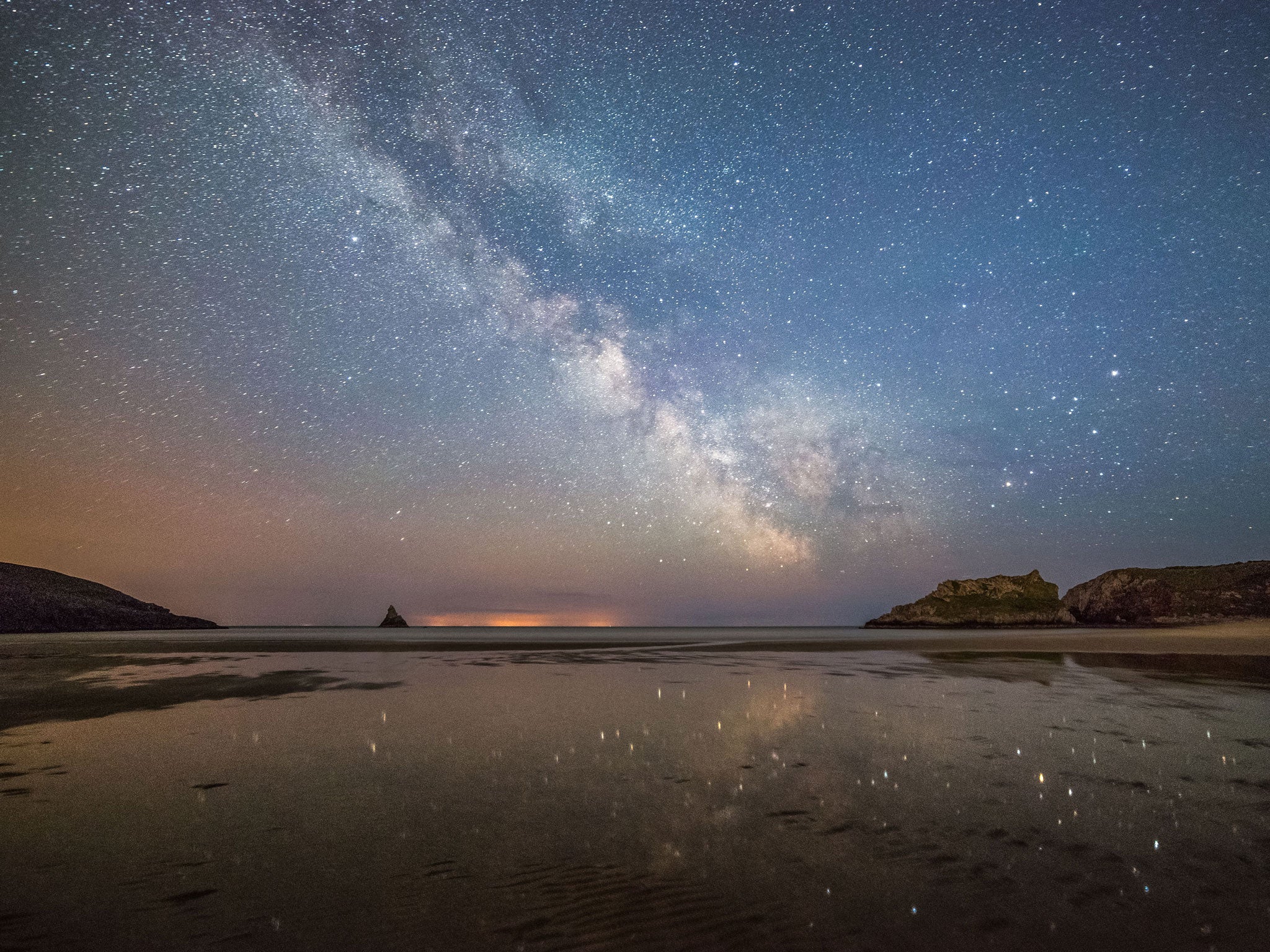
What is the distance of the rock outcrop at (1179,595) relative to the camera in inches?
3927

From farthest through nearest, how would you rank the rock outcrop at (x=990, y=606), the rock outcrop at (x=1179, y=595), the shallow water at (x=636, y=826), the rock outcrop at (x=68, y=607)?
the rock outcrop at (x=990, y=606) → the rock outcrop at (x=68, y=607) → the rock outcrop at (x=1179, y=595) → the shallow water at (x=636, y=826)

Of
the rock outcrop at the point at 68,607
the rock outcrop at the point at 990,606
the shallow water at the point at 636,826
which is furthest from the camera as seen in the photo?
the rock outcrop at the point at 990,606

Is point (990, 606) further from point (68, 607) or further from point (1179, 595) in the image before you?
point (68, 607)

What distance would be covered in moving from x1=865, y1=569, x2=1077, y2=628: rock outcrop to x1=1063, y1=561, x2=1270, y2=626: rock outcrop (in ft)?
35.3

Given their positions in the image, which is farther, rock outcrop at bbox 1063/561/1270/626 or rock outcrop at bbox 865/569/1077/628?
rock outcrop at bbox 865/569/1077/628

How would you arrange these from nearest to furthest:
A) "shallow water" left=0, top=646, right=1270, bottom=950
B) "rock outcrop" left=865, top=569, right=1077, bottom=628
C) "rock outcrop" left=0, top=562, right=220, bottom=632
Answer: "shallow water" left=0, top=646, right=1270, bottom=950, "rock outcrop" left=0, top=562, right=220, bottom=632, "rock outcrop" left=865, top=569, right=1077, bottom=628

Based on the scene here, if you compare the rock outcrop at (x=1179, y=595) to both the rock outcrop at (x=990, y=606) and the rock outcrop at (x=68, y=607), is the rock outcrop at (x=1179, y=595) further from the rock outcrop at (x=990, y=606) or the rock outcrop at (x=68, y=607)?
the rock outcrop at (x=68, y=607)

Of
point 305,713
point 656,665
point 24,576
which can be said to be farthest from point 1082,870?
point 24,576

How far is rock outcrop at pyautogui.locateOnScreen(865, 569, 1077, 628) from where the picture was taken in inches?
5971

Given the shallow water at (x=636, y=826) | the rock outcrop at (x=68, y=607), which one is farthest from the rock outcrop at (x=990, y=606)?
the rock outcrop at (x=68, y=607)

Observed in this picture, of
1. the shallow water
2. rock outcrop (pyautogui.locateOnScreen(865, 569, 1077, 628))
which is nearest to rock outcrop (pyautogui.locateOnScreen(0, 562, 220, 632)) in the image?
the shallow water

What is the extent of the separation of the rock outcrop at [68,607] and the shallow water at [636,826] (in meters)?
144

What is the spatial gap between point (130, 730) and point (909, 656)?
3573 centimetres

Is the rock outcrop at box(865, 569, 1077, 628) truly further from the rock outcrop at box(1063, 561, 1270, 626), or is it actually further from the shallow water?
the shallow water
